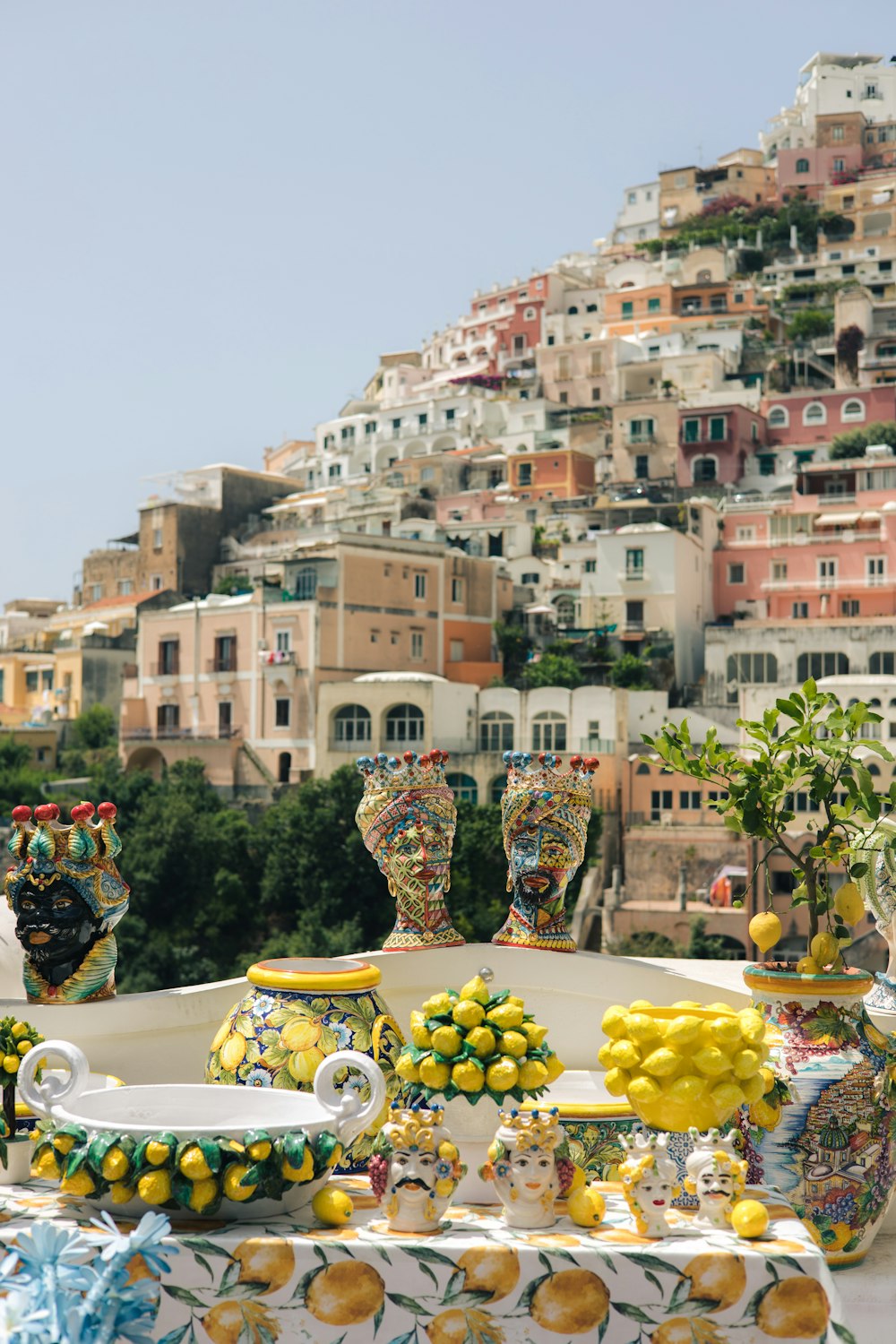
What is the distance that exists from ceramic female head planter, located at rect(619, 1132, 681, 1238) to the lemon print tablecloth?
3.9 inches

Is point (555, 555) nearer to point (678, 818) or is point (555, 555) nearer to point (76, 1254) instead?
point (678, 818)

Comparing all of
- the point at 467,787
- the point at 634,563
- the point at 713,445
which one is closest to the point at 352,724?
the point at 467,787

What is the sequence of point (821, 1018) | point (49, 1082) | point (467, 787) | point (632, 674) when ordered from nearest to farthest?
point (49, 1082) → point (821, 1018) → point (467, 787) → point (632, 674)

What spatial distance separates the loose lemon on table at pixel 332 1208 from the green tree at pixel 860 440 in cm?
4190

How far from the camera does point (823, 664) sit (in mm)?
32812

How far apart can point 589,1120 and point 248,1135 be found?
144 cm

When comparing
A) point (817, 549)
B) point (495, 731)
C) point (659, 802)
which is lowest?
point (659, 802)

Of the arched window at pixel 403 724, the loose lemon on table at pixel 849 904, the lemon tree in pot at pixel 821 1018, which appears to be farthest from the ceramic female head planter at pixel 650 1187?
the arched window at pixel 403 724

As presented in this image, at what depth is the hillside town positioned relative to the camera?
3222 centimetres

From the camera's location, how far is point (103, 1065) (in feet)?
16.3

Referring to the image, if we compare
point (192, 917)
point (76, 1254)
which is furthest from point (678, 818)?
point (76, 1254)

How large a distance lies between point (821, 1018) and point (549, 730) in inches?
1113

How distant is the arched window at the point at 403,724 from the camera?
107ft

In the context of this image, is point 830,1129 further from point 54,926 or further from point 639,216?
point 639,216
